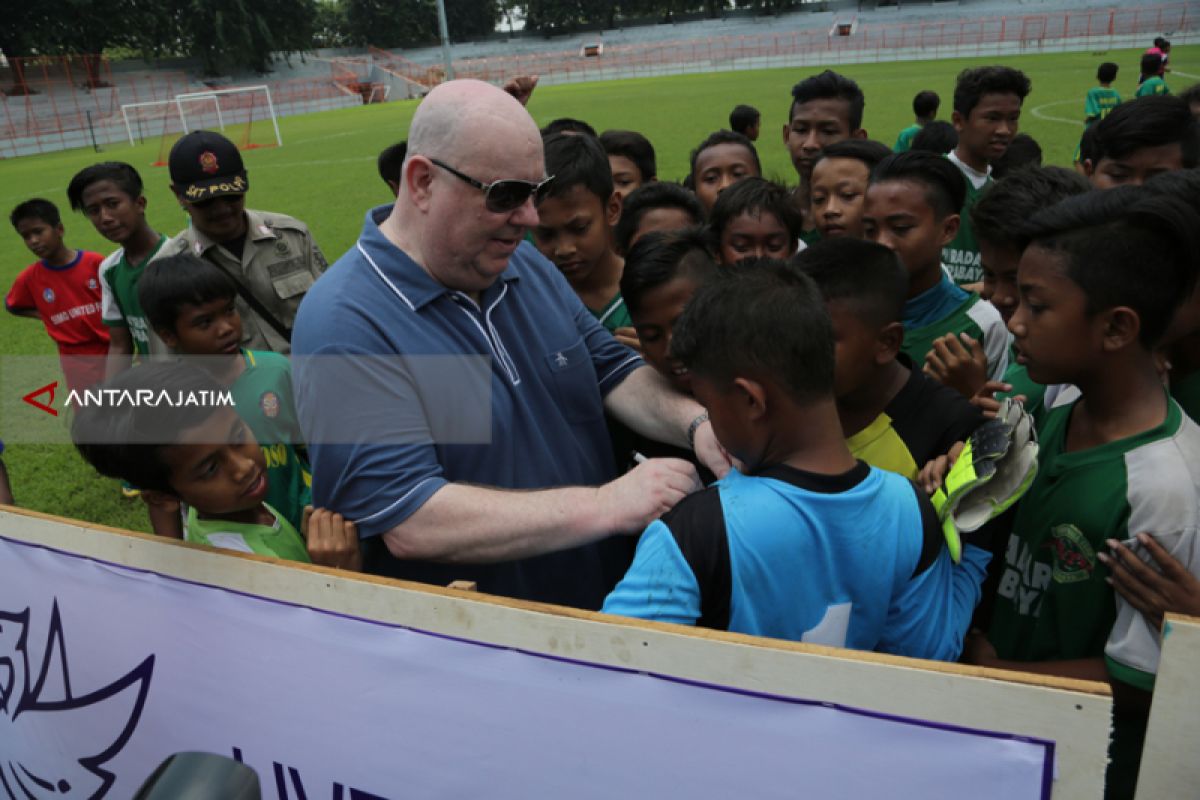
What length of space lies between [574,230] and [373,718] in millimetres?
2111

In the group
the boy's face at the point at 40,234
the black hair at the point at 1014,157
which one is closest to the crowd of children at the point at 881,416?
the black hair at the point at 1014,157

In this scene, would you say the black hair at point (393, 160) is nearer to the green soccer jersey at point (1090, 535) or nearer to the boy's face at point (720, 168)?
the boy's face at point (720, 168)

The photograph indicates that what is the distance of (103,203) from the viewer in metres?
4.88

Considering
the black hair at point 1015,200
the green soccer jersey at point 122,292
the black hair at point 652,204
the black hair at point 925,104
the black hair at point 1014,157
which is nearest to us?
the black hair at point 1015,200

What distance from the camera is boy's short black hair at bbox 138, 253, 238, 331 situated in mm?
3410

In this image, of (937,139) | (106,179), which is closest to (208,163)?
(106,179)

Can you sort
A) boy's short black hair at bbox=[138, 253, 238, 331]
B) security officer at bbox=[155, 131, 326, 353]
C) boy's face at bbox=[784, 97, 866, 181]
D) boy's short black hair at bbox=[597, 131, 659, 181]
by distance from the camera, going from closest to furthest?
boy's short black hair at bbox=[138, 253, 238, 331] → security officer at bbox=[155, 131, 326, 353] → boy's short black hair at bbox=[597, 131, 659, 181] → boy's face at bbox=[784, 97, 866, 181]

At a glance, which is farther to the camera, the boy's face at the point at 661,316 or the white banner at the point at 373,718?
the boy's face at the point at 661,316

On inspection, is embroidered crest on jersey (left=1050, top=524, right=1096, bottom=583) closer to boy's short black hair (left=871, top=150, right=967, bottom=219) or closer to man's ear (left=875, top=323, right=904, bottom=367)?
man's ear (left=875, top=323, right=904, bottom=367)

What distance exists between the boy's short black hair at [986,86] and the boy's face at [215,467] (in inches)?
197

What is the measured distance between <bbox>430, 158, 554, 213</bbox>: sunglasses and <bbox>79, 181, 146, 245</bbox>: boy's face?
3671mm

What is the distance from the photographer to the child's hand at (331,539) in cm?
182

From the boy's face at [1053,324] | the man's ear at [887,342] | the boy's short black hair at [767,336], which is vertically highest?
the boy's short black hair at [767,336]

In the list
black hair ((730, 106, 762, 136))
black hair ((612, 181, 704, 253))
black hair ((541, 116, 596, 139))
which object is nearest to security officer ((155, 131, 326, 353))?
black hair ((541, 116, 596, 139))
